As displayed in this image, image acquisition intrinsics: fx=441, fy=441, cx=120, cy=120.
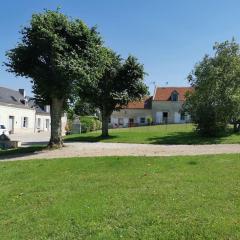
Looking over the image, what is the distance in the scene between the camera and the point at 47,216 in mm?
8367

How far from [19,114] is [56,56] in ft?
125

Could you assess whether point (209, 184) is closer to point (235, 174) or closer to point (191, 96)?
point (235, 174)

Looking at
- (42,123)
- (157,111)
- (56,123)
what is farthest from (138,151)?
(157,111)

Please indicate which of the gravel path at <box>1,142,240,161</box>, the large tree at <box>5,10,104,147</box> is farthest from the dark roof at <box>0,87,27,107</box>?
the gravel path at <box>1,142,240,161</box>

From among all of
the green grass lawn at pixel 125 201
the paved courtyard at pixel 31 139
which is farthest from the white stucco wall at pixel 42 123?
the green grass lawn at pixel 125 201

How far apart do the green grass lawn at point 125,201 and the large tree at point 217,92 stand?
46.9 feet

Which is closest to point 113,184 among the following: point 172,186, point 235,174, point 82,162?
point 172,186

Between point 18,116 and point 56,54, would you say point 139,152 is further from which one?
point 18,116

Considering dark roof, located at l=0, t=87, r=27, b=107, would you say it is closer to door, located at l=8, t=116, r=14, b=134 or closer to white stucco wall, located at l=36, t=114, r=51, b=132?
door, located at l=8, t=116, r=14, b=134

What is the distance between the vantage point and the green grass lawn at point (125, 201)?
285 inches

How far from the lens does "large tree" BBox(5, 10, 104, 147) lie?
2086 cm

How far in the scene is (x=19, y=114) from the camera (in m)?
57.4

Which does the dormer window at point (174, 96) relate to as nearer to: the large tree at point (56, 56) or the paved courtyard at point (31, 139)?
the paved courtyard at point (31, 139)

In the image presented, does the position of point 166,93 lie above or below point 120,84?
above
